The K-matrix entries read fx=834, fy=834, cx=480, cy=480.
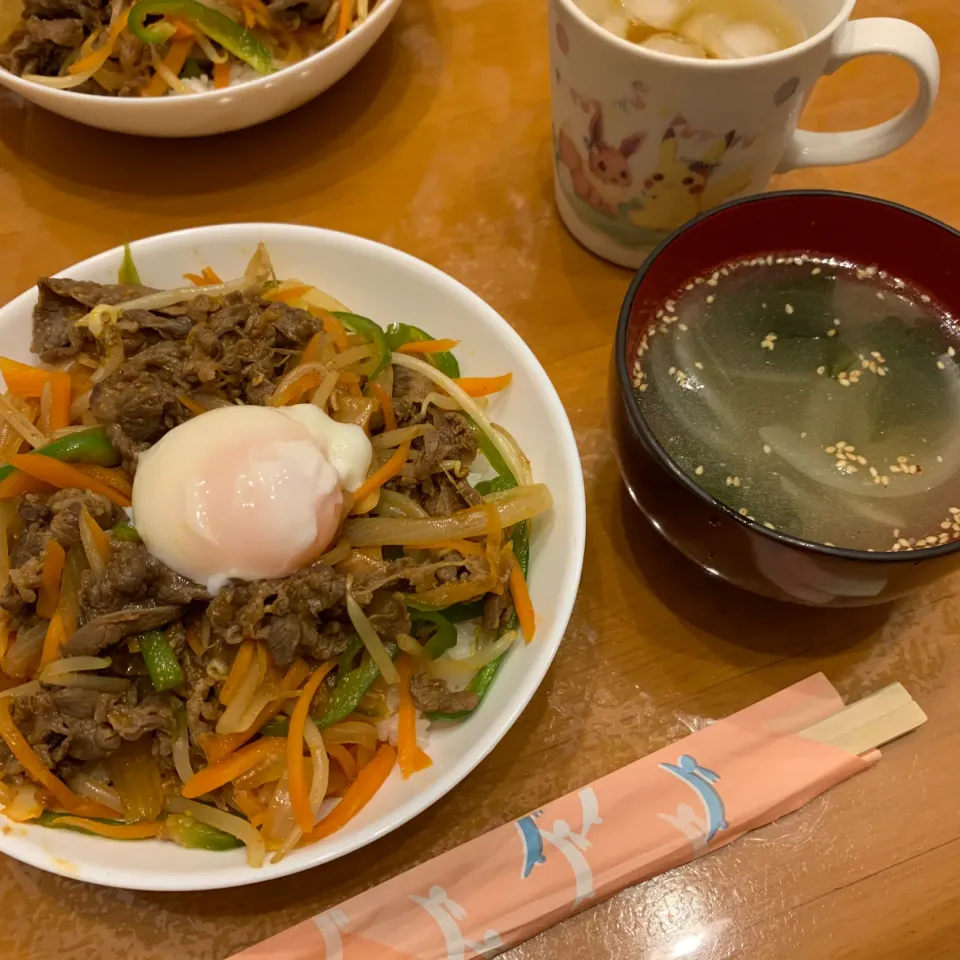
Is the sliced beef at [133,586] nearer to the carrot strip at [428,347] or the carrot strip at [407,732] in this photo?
the carrot strip at [407,732]

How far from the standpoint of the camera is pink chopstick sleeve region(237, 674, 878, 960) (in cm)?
112

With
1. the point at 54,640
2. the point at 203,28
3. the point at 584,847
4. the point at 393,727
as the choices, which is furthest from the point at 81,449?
the point at 203,28

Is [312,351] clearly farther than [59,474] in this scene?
Yes

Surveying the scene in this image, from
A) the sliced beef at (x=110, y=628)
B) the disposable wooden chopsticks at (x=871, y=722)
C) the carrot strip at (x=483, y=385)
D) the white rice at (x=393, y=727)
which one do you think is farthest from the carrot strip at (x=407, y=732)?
the disposable wooden chopsticks at (x=871, y=722)

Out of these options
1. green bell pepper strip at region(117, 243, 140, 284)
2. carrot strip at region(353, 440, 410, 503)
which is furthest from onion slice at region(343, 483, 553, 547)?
green bell pepper strip at region(117, 243, 140, 284)

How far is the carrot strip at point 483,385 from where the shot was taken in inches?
55.6

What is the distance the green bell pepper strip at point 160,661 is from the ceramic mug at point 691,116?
1086 mm

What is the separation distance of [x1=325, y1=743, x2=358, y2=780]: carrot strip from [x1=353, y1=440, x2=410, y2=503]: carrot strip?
36 centimetres

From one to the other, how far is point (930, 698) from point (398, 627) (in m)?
0.85

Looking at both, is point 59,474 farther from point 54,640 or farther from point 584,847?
point 584,847

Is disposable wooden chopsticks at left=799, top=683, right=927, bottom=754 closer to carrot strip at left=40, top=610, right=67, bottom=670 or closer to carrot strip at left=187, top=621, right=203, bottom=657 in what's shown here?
carrot strip at left=187, top=621, right=203, bottom=657

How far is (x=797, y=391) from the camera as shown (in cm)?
130

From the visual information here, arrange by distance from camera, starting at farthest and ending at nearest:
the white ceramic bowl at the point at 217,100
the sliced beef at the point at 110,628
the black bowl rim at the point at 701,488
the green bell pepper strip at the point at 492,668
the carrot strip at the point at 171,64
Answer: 1. the carrot strip at the point at 171,64
2. the white ceramic bowl at the point at 217,100
3. the green bell pepper strip at the point at 492,668
4. the sliced beef at the point at 110,628
5. the black bowl rim at the point at 701,488

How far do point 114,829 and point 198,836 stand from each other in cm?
11
